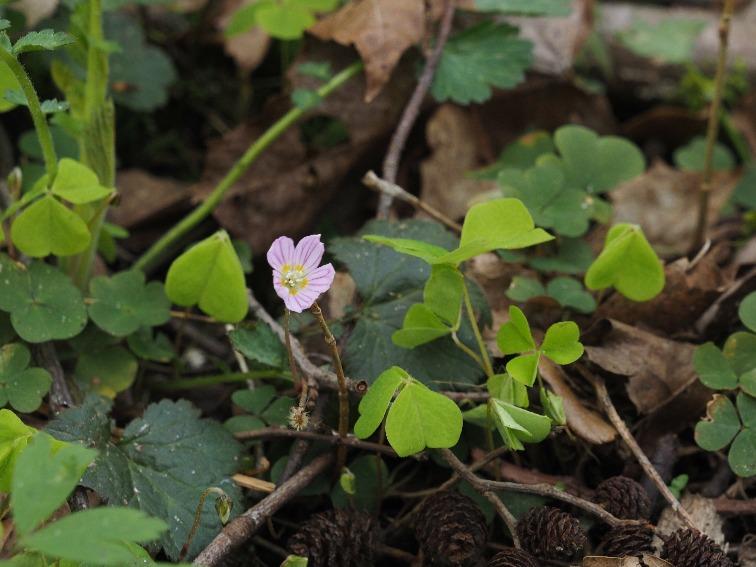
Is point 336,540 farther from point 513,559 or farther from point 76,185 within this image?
point 76,185

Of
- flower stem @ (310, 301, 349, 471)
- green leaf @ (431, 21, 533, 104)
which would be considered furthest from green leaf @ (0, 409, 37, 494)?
green leaf @ (431, 21, 533, 104)

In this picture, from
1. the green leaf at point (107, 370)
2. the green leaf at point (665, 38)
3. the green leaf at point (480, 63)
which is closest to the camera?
the green leaf at point (107, 370)

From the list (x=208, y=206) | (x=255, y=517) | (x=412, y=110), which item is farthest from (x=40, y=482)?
(x=412, y=110)

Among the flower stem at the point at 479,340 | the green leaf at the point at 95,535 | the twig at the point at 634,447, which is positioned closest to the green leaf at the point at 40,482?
the green leaf at the point at 95,535

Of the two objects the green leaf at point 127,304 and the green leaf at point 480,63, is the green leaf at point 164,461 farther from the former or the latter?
the green leaf at point 480,63

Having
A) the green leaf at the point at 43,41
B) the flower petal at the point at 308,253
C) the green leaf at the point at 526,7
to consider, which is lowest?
the flower petal at the point at 308,253

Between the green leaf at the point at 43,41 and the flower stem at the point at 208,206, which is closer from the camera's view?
the green leaf at the point at 43,41

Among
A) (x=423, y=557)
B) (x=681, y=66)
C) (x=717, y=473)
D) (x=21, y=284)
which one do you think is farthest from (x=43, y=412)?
(x=681, y=66)
